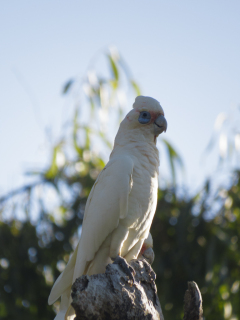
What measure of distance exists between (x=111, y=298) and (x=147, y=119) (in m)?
1.07

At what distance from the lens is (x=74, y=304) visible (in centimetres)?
122

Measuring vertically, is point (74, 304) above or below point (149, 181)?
below

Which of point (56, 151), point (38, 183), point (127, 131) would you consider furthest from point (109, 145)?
point (127, 131)

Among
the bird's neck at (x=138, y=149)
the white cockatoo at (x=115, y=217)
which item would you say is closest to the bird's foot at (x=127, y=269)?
the white cockatoo at (x=115, y=217)

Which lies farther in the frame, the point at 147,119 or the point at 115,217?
the point at 147,119

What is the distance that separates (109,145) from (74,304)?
7.51ft

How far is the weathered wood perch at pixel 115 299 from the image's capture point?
1.25 m

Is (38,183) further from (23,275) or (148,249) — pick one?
(148,249)

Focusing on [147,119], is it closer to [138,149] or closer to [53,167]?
[138,149]

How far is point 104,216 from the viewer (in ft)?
5.92

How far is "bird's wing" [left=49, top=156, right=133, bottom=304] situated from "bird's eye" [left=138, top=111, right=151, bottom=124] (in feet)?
0.94

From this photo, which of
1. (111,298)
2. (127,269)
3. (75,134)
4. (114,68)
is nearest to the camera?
(111,298)

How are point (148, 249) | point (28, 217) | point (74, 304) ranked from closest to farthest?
1. point (74, 304)
2. point (148, 249)
3. point (28, 217)

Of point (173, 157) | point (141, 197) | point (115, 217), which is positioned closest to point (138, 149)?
point (141, 197)
